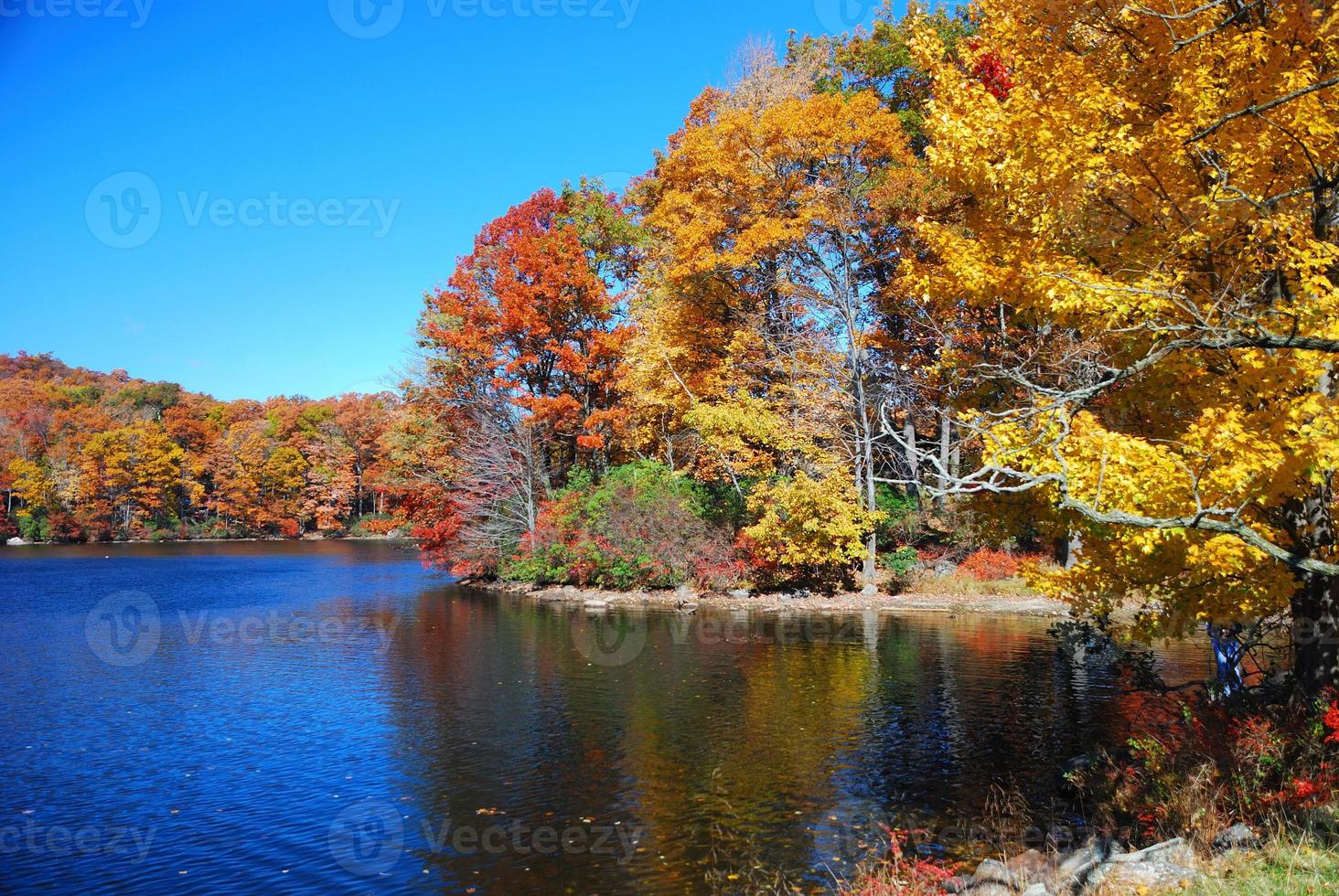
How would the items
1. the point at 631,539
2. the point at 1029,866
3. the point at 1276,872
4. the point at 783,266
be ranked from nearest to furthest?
the point at 1276,872 → the point at 1029,866 → the point at 783,266 → the point at 631,539

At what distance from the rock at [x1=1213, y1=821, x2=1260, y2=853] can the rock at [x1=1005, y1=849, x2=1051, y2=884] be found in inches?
62.7

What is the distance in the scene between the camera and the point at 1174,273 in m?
8.75

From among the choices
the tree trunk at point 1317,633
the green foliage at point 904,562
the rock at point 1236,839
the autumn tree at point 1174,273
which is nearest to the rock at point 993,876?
the rock at point 1236,839

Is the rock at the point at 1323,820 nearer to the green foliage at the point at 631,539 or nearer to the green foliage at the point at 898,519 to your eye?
the green foliage at the point at 898,519

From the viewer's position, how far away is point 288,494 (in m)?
89.2

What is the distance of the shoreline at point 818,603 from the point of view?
91.9 ft

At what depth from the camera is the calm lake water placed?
34.0 feet

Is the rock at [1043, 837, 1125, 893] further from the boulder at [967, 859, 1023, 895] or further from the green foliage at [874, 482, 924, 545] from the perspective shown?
the green foliage at [874, 482, 924, 545]

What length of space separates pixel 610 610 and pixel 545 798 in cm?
1972

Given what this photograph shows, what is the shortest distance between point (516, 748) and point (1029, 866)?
8467 mm

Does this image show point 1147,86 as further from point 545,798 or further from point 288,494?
point 288,494

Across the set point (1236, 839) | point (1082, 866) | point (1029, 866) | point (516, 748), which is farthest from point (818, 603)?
point (1236, 839)

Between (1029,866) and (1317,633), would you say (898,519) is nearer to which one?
(1317,633)

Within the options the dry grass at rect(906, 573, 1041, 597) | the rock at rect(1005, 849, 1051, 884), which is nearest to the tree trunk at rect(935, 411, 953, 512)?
the dry grass at rect(906, 573, 1041, 597)
